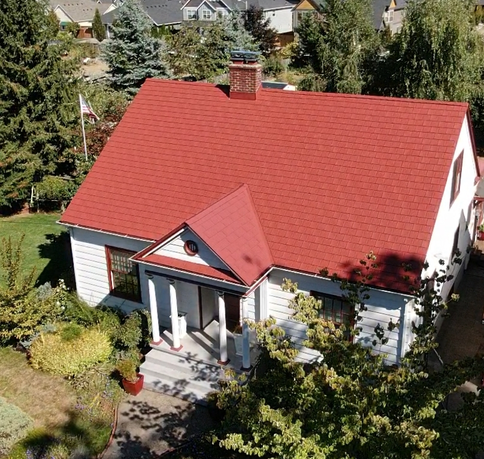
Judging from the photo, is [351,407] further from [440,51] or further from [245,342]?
[440,51]

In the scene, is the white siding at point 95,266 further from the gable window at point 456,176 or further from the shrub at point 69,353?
the gable window at point 456,176

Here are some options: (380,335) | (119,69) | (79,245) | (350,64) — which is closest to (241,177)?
(79,245)

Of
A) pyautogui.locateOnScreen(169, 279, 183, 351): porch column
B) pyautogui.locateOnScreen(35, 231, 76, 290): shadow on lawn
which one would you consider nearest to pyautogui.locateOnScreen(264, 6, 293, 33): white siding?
pyautogui.locateOnScreen(35, 231, 76, 290): shadow on lawn

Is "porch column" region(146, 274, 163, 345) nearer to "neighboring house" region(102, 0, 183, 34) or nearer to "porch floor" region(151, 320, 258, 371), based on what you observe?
"porch floor" region(151, 320, 258, 371)

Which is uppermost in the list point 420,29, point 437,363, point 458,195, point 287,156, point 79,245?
point 420,29

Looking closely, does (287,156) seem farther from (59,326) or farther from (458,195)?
(59,326)
